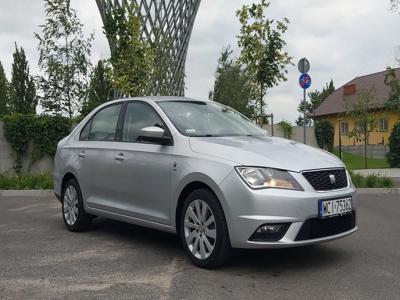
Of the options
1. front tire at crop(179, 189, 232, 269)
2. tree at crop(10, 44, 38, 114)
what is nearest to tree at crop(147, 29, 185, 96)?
front tire at crop(179, 189, 232, 269)

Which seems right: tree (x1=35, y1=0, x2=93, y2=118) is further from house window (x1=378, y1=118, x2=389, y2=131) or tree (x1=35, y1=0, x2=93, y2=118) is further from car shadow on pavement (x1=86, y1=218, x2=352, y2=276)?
house window (x1=378, y1=118, x2=389, y2=131)

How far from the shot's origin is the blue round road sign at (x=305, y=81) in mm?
13289

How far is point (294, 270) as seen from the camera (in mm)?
4703

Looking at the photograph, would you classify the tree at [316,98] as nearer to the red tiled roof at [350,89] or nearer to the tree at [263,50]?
the red tiled roof at [350,89]

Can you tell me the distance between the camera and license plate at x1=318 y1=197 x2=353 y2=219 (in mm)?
4479

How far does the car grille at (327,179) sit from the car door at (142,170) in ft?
4.65

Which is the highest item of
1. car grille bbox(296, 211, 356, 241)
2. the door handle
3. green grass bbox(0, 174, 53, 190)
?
the door handle

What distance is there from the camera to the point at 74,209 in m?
6.73

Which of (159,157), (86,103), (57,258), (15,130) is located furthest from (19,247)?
(86,103)

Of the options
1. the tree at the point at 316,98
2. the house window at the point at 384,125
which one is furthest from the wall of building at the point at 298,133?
the tree at the point at 316,98

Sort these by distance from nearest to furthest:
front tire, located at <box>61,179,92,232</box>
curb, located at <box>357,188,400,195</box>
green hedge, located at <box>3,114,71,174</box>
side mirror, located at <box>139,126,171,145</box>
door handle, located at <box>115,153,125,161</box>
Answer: side mirror, located at <box>139,126,171,145</box> < door handle, located at <box>115,153,125,161</box> < front tire, located at <box>61,179,92,232</box> < curb, located at <box>357,188,400,195</box> < green hedge, located at <box>3,114,71,174</box>

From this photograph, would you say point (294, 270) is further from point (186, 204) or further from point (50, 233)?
point (50, 233)

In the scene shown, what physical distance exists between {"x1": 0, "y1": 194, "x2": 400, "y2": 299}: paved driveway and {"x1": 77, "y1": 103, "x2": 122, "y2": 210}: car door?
20.9 inches

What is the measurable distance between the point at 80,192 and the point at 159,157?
5.83ft
